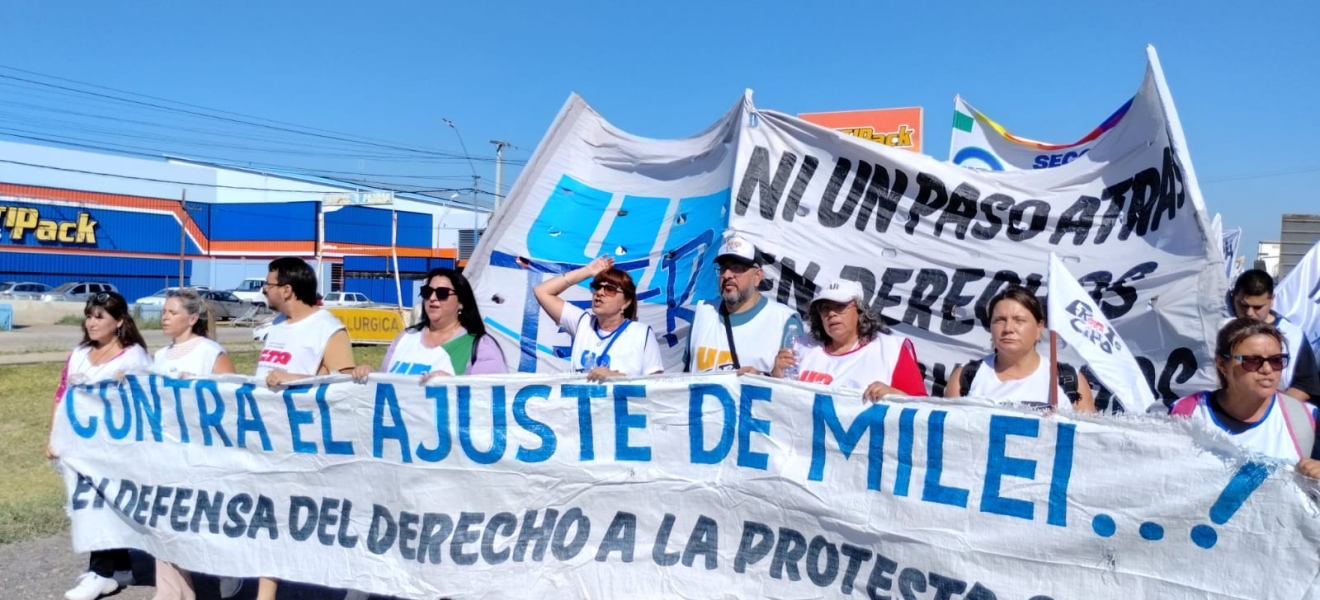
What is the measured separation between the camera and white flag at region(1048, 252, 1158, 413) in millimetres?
3277

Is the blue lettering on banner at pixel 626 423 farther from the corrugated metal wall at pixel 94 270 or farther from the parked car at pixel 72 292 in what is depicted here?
the corrugated metal wall at pixel 94 270

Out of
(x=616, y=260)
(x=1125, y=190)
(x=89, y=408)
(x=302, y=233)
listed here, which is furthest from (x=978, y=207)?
Result: (x=302, y=233)

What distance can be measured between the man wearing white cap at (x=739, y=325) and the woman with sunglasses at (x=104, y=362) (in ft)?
8.58

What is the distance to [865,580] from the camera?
341 cm

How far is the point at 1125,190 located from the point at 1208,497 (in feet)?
7.67

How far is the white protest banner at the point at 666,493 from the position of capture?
3029 millimetres

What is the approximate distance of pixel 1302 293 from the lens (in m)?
6.24

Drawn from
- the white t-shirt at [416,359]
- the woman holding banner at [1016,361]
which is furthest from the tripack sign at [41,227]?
the woman holding banner at [1016,361]

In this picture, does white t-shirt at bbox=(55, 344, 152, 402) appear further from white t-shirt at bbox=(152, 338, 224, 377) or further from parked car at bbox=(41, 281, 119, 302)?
parked car at bbox=(41, 281, 119, 302)

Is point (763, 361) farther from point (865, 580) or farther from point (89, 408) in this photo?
point (89, 408)

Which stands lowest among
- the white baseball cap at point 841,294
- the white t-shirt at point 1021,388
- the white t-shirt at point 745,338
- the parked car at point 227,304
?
the parked car at point 227,304

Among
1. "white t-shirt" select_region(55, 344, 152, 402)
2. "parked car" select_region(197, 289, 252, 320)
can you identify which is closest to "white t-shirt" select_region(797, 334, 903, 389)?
"white t-shirt" select_region(55, 344, 152, 402)

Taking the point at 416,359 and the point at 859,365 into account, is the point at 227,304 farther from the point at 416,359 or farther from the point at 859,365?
the point at 859,365

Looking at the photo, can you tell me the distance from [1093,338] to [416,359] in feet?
9.02
